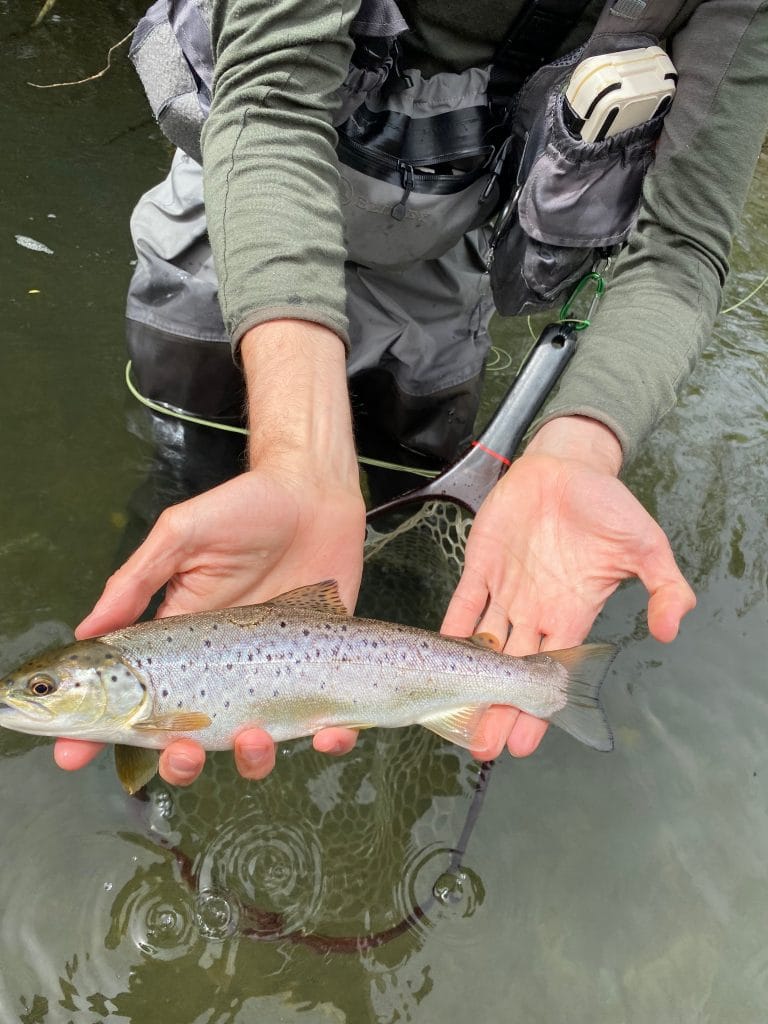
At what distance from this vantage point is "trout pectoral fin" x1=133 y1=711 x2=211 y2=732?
2082 millimetres

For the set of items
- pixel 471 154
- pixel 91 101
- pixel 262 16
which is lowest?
pixel 91 101

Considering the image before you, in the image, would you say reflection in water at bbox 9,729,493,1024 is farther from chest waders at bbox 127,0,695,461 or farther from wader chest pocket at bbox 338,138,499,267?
wader chest pocket at bbox 338,138,499,267

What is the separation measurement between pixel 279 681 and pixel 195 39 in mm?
2095

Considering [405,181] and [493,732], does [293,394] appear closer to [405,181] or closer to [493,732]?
[405,181]

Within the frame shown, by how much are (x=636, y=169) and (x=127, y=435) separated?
2.75 meters

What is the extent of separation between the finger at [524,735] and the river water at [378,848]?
0.84 meters

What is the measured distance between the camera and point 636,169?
271 cm

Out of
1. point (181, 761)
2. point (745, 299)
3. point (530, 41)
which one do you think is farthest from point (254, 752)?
point (745, 299)

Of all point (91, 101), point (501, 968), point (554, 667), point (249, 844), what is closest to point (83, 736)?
point (249, 844)

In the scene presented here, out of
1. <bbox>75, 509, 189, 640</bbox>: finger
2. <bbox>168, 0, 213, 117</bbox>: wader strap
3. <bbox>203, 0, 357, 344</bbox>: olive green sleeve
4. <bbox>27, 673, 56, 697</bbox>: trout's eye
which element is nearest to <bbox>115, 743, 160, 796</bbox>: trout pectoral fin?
<bbox>27, 673, 56, 697</bbox>: trout's eye

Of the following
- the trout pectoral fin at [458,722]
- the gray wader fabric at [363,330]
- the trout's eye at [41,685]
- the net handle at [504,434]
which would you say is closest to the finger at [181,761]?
the trout's eye at [41,685]

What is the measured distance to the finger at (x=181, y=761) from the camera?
1914 mm

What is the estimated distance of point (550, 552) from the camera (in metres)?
2.47

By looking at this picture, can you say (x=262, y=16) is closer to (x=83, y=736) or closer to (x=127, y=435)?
(x=83, y=736)
